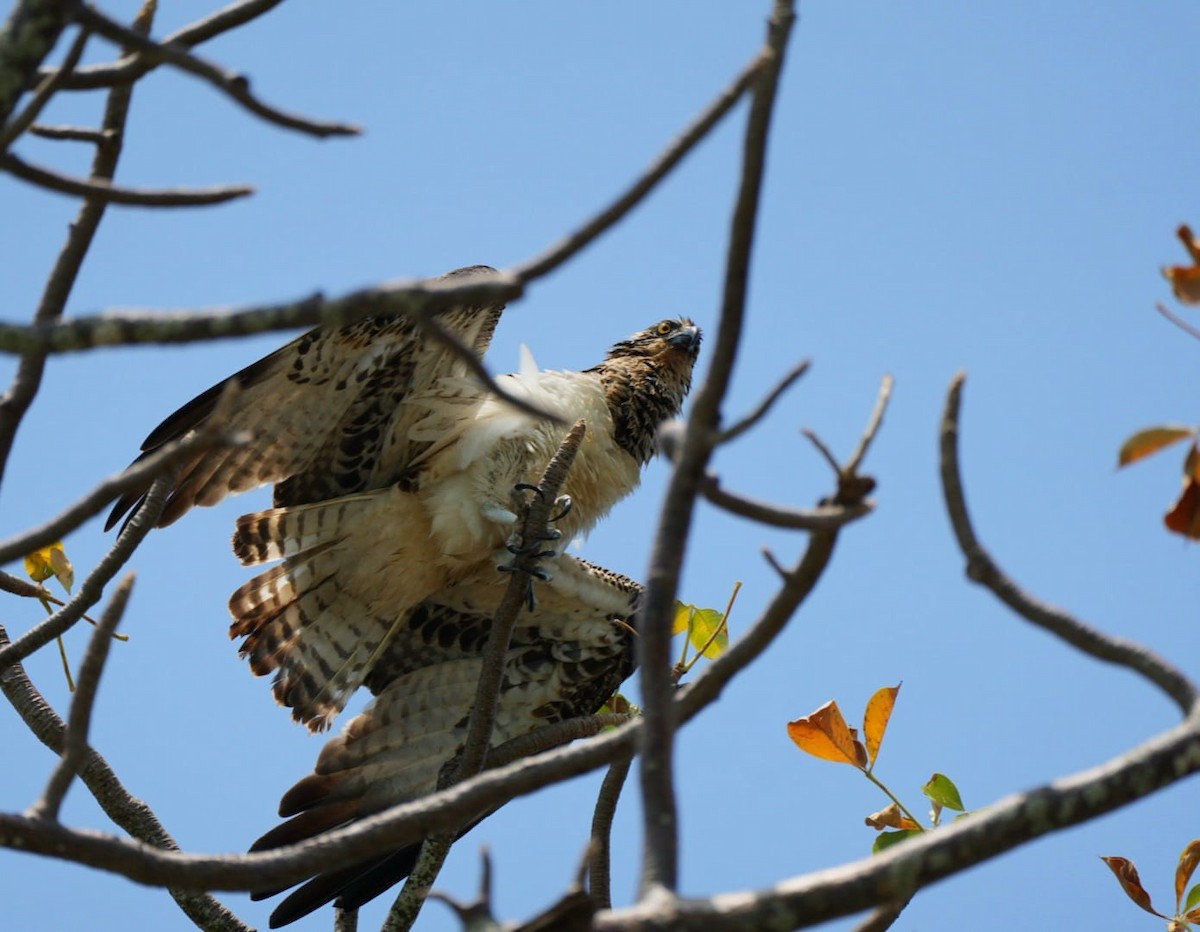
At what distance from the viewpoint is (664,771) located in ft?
6.38

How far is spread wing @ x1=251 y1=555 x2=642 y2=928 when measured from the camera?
6.23m

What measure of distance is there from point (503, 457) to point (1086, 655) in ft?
13.5

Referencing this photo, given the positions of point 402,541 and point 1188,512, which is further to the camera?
point 402,541

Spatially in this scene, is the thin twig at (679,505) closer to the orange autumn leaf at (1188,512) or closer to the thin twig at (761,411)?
the thin twig at (761,411)

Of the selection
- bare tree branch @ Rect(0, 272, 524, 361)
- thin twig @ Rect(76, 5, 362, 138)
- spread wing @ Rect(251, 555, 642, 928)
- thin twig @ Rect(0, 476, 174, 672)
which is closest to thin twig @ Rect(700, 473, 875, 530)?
bare tree branch @ Rect(0, 272, 524, 361)

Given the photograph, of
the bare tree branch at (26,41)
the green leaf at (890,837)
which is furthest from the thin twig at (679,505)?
the green leaf at (890,837)

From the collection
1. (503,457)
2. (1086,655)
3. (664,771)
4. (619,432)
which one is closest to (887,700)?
(1086,655)

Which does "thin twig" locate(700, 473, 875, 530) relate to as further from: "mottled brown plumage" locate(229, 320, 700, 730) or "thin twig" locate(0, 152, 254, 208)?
"mottled brown plumage" locate(229, 320, 700, 730)

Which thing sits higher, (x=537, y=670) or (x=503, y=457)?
(x=503, y=457)

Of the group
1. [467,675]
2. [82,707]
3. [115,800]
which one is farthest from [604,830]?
[467,675]

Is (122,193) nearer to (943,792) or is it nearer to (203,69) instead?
(203,69)

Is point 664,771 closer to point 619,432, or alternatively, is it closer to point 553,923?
point 553,923

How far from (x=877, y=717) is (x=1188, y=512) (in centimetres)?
158

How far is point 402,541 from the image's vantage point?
6.20m
